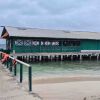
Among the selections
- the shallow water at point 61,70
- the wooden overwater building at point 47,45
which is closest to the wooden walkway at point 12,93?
the shallow water at point 61,70

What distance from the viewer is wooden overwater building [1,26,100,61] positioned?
36.2 meters

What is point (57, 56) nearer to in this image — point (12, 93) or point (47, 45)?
point (47, 45)

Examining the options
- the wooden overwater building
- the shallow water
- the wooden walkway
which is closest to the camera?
the wooden walkway

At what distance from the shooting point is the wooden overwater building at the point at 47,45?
36219mm

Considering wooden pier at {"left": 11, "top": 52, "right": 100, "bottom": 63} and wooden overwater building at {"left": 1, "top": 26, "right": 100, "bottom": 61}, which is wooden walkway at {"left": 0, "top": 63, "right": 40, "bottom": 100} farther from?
wooden overwater building at {"left": 1, "top": 26, "right": 100, "bottom": 61}

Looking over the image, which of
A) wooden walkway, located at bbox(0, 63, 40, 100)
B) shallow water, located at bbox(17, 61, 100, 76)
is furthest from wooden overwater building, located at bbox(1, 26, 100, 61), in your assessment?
wooden walkway, located at bbox(0, 63, 40, 100)

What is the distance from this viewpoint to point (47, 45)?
38562mm

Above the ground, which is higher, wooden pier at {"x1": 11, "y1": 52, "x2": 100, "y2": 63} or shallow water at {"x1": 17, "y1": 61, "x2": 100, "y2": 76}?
wooden pier at {"x1": 11, "y1": 52, "x2": 100, "y2": 63}

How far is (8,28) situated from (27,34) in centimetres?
304

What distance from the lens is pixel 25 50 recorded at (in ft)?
120

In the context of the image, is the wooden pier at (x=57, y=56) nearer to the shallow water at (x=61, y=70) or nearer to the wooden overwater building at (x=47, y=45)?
the wooden overwater building at (x=47, y=45)

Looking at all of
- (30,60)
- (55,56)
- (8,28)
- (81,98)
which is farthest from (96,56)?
(81,98)

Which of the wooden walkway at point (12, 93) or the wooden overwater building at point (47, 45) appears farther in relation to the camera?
the wooden overwater building at point (47, 45)

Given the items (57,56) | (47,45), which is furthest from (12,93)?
(57,56)
